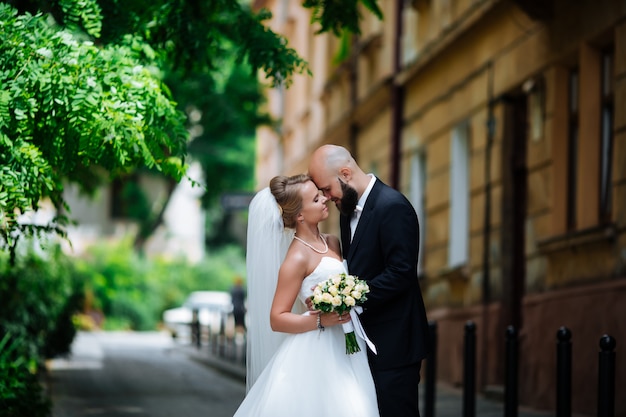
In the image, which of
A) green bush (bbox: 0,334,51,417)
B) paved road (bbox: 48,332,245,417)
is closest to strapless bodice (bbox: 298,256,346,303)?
green bush (bbox: 0,334,51,417)

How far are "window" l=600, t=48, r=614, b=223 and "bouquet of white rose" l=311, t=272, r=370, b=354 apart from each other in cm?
718

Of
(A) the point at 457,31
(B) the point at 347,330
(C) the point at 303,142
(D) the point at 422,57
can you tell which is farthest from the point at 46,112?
(C) the point at 303,142

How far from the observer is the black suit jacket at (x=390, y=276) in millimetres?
6898

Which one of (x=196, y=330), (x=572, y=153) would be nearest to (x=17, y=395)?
(x=572, y=153)

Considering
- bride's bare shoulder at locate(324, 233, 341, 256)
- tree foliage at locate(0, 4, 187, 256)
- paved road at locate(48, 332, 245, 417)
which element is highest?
tree foliage at locate(0, 4, 187, 256)

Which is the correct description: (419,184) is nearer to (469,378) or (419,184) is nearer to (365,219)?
(469,378)

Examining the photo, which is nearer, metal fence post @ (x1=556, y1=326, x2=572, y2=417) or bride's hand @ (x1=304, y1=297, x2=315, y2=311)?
bride's hand @ (x1=304, y1=297, x2=315, y2=311)

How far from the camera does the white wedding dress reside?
689 cm

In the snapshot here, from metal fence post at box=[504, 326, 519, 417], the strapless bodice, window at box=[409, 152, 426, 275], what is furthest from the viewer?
window at box=[409, 152, 426, 275]

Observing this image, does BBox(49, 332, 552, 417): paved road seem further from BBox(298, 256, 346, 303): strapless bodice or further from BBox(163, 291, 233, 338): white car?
BBox(163, 291, 233, 338): white car

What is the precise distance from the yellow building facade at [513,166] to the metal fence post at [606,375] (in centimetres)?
387

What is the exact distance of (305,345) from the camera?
23.1 ft

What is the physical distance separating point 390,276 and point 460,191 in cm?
1181

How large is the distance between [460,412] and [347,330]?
732 cm
